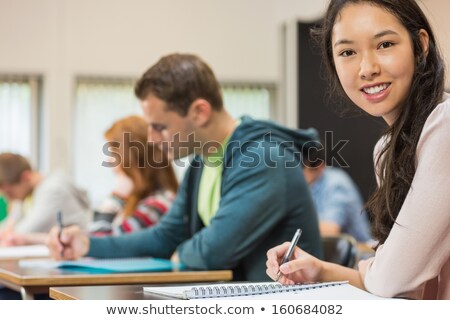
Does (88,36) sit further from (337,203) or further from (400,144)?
(400,144)

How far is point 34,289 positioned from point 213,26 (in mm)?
3375

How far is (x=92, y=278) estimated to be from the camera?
4.65 ft

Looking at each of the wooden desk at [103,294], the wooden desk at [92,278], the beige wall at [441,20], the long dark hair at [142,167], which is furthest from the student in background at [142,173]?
the wooden desk at [103,294]

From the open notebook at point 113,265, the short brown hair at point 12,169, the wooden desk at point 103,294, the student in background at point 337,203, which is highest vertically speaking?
the wooden desk at point 103,294

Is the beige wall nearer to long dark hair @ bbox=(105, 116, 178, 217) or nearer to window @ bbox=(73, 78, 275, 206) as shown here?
long dark hair @ bbox=(105, 116, 178, 217)

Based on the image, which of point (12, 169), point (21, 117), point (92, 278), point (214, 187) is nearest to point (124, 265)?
point (92, 278)

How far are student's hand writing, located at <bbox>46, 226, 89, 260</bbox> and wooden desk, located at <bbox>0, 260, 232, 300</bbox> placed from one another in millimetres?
260

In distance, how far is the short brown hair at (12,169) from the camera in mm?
3432

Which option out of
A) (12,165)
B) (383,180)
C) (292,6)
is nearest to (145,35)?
(292,6)

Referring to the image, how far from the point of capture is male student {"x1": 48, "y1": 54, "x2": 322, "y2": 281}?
5.20 feet

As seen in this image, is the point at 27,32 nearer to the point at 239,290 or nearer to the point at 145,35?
the point at 145,35

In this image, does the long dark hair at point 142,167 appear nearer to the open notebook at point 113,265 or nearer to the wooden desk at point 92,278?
the open notebook at point 113,265

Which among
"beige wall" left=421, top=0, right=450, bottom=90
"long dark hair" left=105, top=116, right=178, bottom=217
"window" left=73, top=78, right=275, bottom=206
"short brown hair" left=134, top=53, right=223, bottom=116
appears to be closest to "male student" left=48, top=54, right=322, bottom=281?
"short brown hair" left=134, top=53, right=223, bottom=116
